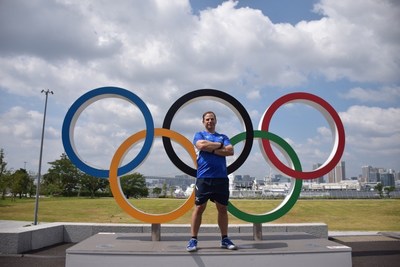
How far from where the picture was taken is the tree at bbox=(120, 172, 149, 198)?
53.1 m

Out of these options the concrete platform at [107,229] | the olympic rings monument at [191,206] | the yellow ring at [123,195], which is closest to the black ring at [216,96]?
the olympic rings monument at [191,206]

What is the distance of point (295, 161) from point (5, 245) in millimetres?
6272

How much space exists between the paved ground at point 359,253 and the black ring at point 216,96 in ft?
9.30

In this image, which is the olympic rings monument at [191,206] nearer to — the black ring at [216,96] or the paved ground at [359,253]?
the black ring at [216,96]

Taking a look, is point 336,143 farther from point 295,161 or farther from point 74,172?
point 74,172

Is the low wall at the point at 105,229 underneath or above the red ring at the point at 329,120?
underneath

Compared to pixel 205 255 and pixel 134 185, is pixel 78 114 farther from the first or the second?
pixel 134 185

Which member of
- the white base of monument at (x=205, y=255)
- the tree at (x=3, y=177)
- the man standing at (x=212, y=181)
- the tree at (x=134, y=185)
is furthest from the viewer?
the tree at (x=134, y=185)

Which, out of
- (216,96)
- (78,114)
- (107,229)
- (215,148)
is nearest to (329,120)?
(216,96)

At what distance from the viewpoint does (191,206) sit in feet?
20.4

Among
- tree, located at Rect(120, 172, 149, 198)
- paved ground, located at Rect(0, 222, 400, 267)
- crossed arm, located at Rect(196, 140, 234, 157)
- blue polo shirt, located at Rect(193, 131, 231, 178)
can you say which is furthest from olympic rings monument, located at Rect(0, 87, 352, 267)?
tree, located at Rect(120, 172, 149, 198)

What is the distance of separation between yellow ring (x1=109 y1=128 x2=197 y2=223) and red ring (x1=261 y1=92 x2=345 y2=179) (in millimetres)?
1630

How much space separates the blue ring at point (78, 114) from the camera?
6383mm

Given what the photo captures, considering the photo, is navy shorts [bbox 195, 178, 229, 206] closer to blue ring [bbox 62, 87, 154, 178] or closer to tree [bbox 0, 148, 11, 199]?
blue ring [bbox 62, 87, 154, 178]
